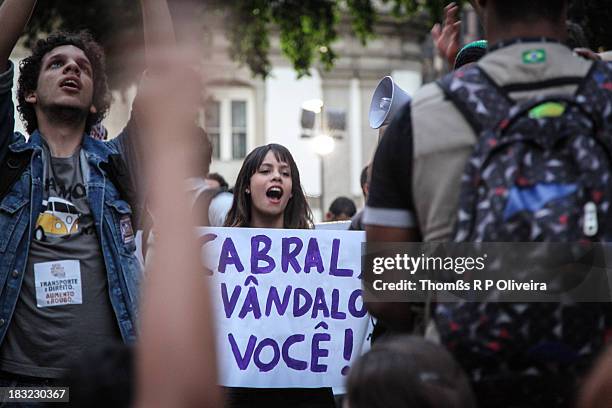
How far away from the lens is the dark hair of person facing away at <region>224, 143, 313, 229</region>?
5.07 meters

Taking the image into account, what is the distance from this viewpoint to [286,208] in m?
5.13

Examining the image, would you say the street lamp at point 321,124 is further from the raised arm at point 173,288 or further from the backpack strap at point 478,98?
the raised arm at point 173,288

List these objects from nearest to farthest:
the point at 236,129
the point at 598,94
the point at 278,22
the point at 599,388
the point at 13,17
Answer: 1. the point at 599,388
2. the point at 598,94
3. the point at 13,17
4. the point at 278,22
5. the point at 236,129

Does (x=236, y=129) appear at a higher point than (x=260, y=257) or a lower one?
higher

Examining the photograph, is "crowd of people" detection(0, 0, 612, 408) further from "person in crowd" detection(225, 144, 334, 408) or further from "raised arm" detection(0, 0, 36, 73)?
"person in crowd" detection(225, 144, 334, 408)

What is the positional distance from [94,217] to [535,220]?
202 centimetres

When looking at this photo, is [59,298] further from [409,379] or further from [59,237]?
[409,379]

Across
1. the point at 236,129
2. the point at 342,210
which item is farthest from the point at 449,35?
the point at 236,129

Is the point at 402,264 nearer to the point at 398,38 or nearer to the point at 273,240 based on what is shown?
the point at 273,240

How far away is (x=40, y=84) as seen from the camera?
379 cm

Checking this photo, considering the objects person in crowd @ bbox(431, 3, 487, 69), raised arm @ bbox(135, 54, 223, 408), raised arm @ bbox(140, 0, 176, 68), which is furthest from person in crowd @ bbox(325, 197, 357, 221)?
raised arm @ bbox(135, 54, 223, 408)

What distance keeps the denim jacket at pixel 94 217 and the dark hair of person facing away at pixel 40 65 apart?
257mm

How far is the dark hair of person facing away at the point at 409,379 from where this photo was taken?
5.88 ft

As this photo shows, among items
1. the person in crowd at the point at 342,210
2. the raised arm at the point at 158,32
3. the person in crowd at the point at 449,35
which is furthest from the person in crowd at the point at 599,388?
the person in crowd at the point at 342,210
